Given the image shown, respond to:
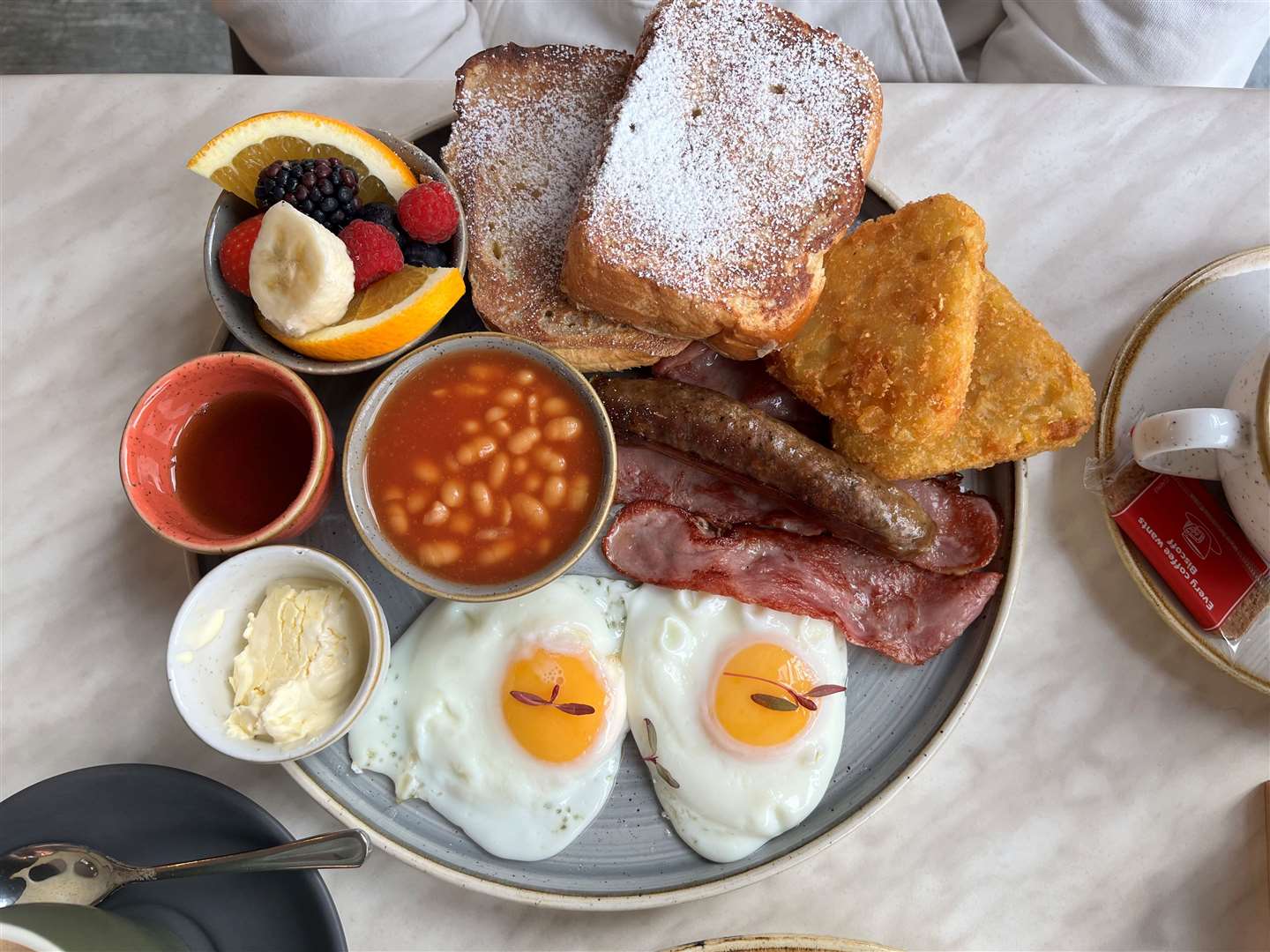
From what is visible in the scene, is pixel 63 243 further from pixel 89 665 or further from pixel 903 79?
pixel 903 79

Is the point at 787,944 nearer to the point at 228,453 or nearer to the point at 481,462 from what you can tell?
the point at 481,462

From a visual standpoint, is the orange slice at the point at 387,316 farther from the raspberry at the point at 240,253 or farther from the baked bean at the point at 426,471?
the baked bean at the point at 426,471

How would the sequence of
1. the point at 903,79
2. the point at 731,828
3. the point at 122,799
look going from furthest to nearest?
the point at 903,79 → the point at 731,828 → the point at 122,799

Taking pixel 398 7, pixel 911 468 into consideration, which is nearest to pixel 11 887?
pixel 911 468

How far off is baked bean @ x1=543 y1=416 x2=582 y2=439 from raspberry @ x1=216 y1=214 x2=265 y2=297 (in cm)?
60

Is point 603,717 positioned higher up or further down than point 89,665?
higher up

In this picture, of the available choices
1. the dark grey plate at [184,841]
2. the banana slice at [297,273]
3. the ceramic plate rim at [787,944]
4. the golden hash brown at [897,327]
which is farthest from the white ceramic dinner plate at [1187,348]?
the dark grey plate at [184,841]

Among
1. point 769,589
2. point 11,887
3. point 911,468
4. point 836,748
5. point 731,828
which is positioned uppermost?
point 911,468

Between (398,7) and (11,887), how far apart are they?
198 centimetres

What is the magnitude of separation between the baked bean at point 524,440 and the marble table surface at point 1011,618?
2.50 ft

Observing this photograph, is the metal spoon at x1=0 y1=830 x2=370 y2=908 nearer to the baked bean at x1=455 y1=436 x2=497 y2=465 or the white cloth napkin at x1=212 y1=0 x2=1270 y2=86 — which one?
the baked bean at x1=455 y1=436 x2=497 y2=465

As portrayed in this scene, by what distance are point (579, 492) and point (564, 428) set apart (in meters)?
0.13

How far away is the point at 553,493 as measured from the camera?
172 cm

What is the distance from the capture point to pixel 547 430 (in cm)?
174
